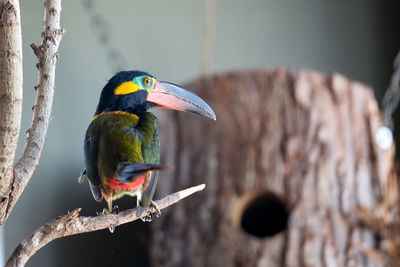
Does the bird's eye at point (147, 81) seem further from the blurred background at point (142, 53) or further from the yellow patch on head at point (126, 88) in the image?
the blurred background at point (142, 53)

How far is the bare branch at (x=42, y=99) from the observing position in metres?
0.44

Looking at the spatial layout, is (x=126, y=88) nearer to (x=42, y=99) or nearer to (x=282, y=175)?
(x=42, y=99)

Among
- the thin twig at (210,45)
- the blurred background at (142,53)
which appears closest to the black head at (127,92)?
the blurred background at (142,53)

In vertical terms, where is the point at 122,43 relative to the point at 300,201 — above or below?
above

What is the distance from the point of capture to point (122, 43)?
1310mm

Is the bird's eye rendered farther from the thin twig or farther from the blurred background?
the thin twig

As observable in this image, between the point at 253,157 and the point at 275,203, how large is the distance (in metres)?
0.12

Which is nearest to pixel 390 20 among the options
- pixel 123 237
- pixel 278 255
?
pixel 278 255

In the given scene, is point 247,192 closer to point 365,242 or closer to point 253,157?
point 253,157

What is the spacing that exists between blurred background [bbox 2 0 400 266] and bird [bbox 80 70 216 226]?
288mm

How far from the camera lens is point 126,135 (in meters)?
0.37

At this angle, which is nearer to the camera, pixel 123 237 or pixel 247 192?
pixel 123 237

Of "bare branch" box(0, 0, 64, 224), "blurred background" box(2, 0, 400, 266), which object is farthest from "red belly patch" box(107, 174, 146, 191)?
"blurred background" box(2, 0, 400, 266)

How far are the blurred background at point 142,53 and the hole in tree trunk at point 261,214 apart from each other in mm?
203
